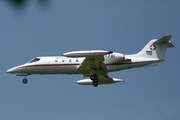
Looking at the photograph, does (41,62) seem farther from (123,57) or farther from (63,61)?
(123,57)

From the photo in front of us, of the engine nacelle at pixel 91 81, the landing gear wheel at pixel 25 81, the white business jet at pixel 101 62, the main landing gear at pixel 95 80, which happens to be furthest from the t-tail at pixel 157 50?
the landing gear wheel at pixel 25 81

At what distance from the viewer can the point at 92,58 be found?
2775 centimetres

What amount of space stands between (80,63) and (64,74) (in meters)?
1.95

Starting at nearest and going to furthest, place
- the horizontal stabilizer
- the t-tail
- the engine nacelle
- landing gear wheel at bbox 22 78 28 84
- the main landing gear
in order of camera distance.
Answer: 1. the horizontal stabilizer
2. the main landing gear
3. the t-tail
4. landing gear wheel at bbox 22 78 28 84
5. the engine nacelle

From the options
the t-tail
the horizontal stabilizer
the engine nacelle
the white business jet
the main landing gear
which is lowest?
the engine nacelle

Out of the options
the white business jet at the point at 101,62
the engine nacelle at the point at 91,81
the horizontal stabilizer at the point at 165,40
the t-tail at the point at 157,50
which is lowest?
the engine nacelle at the point at 91,81

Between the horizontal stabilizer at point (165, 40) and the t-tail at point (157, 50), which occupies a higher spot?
the horizontal stabilizer at point (165, 40)

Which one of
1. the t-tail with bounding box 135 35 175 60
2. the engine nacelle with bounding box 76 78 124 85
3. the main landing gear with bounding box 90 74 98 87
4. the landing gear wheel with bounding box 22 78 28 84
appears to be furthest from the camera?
the engine nacelle with bounding box 76 78 124 85

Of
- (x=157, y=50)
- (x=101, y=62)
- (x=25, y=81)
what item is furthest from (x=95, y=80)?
(x=25, y=81)

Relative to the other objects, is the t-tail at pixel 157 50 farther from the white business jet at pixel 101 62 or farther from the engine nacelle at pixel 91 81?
the engine nacelle at pixel 91 81

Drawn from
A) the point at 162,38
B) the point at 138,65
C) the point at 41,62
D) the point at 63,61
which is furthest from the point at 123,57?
the point at 41,62

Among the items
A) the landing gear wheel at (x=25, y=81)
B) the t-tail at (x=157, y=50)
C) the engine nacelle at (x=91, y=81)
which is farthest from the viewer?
the engine nacelle at (x=91, y=81)

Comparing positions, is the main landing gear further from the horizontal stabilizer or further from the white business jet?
the horizontal stabilizer

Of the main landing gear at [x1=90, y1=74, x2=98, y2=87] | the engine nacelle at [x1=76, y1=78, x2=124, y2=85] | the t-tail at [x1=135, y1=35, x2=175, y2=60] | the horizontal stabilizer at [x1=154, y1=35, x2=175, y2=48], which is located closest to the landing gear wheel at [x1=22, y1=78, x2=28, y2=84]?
the engine nacelle at [x1=76, y1=78, x2=124, y2=85]
